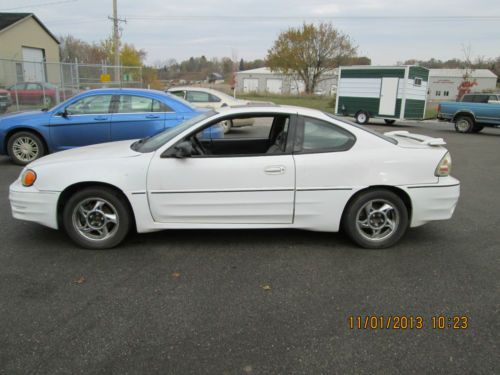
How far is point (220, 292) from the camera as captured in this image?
347 cm

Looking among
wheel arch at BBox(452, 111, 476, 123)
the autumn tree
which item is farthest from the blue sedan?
the autumn tree

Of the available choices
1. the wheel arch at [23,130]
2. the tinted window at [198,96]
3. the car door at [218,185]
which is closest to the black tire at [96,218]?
the car door at [218,185]

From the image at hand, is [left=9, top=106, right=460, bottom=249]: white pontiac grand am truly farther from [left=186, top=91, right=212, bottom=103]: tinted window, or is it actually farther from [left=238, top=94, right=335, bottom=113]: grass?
[left=238, top=94, right=335, bottom=113]: grass

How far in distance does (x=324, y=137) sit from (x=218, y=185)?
1.20 meters

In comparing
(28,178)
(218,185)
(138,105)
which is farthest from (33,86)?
(218,185)

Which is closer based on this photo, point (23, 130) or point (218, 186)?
point (218, 186)

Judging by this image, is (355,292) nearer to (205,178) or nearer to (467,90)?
(205,178)

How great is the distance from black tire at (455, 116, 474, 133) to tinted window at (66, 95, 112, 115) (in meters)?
15.9

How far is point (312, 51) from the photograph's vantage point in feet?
181

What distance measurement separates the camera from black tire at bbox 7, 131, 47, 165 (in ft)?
27.0

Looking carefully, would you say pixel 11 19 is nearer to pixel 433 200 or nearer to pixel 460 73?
pixel 433 200

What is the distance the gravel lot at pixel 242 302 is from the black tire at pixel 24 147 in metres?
3.64

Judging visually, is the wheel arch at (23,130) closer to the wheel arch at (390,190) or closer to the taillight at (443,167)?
the wheel arch at (390,190)

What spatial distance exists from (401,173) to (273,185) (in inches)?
51.5
